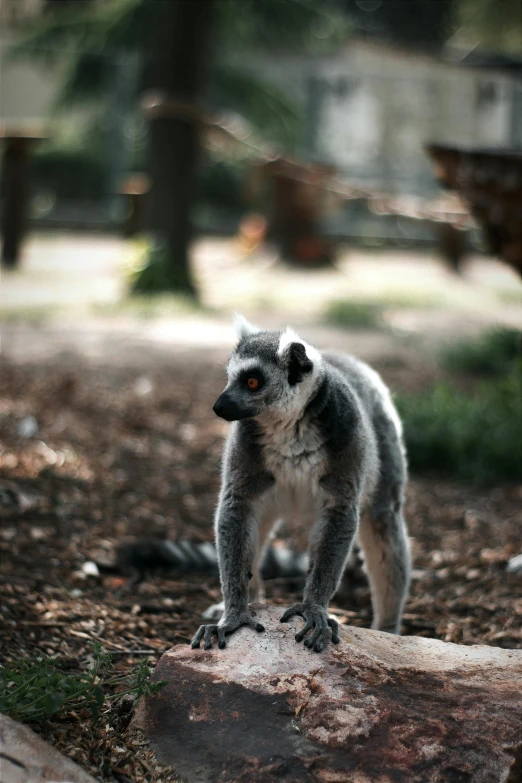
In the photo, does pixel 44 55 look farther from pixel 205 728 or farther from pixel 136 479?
pixel 205 728

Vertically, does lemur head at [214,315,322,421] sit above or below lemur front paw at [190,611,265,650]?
above

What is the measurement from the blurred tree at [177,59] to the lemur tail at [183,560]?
22.0 ft

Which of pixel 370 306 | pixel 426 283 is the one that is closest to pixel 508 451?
pixel 370 306

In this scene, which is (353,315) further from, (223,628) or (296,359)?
(223,628)

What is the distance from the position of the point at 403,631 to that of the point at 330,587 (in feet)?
2.82

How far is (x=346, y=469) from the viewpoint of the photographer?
9.93 ft

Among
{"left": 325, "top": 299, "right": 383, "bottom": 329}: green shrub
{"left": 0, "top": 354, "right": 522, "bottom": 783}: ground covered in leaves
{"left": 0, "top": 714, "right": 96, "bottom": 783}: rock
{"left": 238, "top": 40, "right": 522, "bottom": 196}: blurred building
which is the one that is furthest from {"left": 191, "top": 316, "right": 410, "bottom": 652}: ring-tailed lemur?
{"left": 238, "top": 40, "right": 522, "bottom": 196}: blurred building

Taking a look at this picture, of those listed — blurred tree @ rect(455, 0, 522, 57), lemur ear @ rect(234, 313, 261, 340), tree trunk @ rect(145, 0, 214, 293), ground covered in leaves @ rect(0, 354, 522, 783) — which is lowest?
ground covered in leaves @ rect(0, 354, 522, 783)

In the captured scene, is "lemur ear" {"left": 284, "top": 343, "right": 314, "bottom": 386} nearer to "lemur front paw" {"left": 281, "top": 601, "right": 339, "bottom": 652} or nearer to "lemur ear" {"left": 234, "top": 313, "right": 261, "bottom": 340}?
"lemur ear" {"left": 234, "top": 313, "right": 261, "bottom": 340}

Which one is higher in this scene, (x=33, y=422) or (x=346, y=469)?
(x=346, y=469)

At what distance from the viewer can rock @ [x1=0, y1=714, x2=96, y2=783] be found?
2.12 meters

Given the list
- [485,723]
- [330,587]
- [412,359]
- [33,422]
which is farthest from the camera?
[412,359]

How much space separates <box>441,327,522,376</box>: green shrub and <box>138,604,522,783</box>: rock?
17.4ft

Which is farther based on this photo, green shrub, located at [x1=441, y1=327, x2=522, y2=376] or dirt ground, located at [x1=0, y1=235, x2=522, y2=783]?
green shrub, located at [x1=441, y1=327, x2=522, y2=376]
